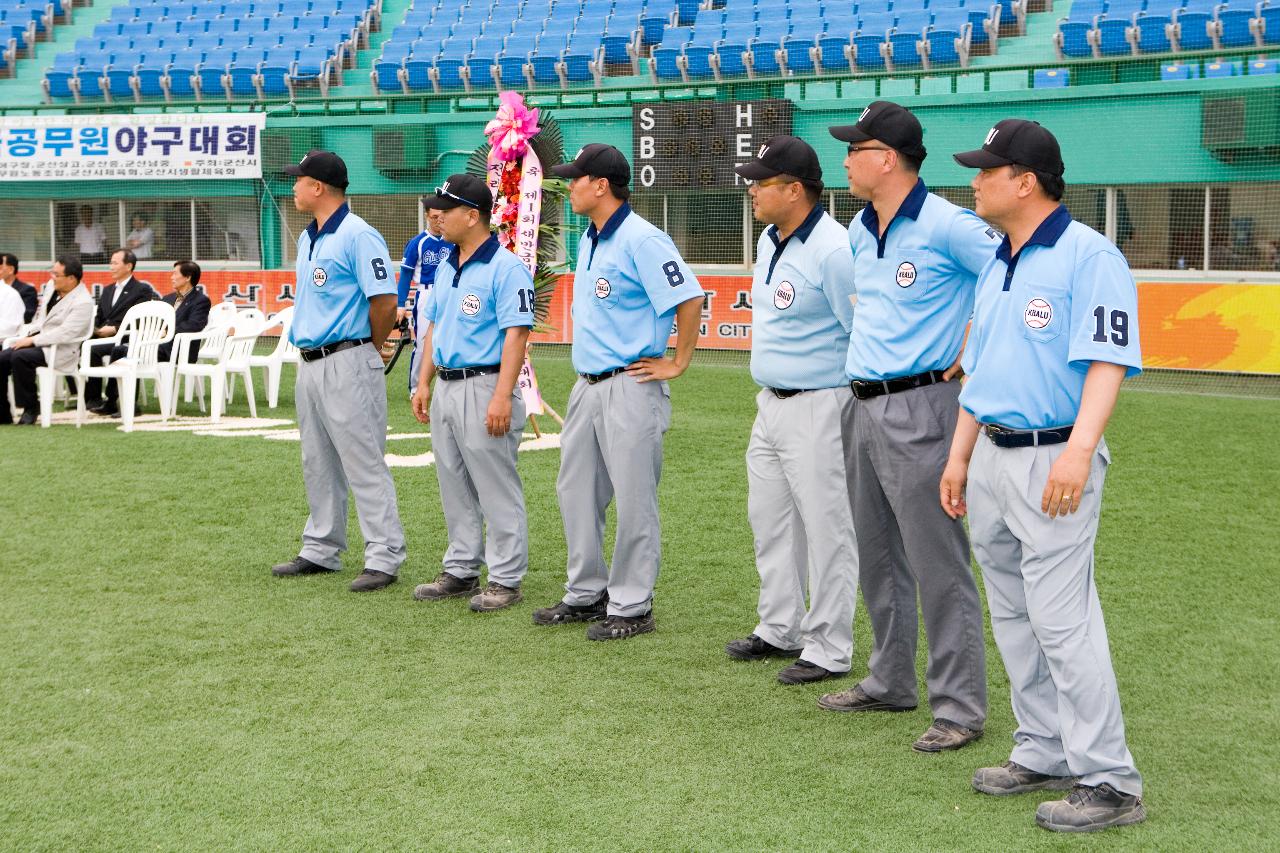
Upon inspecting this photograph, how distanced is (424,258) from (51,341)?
12.3 ft

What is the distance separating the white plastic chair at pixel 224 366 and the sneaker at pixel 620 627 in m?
7.83

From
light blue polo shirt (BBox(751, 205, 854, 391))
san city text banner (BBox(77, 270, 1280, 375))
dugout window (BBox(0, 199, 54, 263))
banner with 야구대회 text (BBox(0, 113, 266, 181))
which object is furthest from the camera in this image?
dugout window (BBox(0, 199, 54, 263))

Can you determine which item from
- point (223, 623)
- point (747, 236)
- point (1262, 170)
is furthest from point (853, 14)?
point (223, 623)

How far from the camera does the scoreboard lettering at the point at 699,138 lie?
17109 mm

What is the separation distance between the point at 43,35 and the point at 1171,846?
2762 cm

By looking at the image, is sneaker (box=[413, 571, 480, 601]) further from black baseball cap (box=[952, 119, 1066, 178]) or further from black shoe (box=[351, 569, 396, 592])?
black baseball cap (box=[952, 119, 1066, 178])

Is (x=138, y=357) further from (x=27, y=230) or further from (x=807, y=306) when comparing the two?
(x=27, y=230)

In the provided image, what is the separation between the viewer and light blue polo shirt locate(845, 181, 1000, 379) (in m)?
4.30

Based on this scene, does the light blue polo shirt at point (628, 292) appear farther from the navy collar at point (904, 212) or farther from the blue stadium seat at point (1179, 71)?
the blue stadium seat at point (1179, 71)

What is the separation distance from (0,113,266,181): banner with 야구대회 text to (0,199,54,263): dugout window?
2.64ft

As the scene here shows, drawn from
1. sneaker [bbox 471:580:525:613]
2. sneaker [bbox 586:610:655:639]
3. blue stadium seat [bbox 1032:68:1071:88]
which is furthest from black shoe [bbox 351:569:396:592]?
blue stadium seat [bbox 1032:68:1071:88]

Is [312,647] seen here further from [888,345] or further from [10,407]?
[10,407]

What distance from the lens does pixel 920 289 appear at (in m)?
4.33

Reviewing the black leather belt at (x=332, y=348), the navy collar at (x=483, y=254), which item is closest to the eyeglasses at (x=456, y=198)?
the navy collar at (x=483, y=254)
